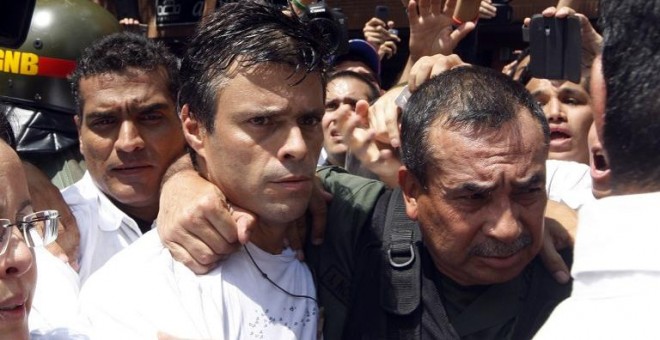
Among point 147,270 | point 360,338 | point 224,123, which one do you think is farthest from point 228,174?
point 360,338

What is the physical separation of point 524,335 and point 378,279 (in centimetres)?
39

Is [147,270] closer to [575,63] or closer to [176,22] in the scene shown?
[575,63]

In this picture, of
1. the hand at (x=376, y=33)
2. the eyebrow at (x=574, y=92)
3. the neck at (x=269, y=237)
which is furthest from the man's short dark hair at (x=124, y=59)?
the hand at (x=376, y=33)

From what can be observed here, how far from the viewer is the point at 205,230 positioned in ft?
7.89

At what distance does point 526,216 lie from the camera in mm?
2465

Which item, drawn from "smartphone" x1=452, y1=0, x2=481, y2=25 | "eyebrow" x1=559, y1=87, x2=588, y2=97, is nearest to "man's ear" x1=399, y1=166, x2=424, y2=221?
"smartphone" x1=452, y1=0, x2=481, y2=25

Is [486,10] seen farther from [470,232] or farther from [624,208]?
[624,208]

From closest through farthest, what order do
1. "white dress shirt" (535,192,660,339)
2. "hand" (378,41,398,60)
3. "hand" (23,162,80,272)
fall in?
"white dress shirt" (535,192,660,339), "hand" (23,162,80,272), "hand" (378,41,398,60)

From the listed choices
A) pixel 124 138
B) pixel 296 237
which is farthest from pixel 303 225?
pixel 124 138

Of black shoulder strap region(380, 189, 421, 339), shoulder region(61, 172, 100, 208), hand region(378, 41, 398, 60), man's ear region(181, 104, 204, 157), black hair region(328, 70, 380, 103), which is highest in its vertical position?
man's ear region(181, 104, 204, 157)

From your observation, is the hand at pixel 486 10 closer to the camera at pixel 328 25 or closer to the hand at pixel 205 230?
the camera at pixel 328 25

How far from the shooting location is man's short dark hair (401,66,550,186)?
→ 2520mm

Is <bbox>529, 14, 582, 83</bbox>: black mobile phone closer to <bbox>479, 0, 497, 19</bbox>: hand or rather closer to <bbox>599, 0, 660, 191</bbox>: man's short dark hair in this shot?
<bbox>479, 0, 497, 19</bbox>: hand

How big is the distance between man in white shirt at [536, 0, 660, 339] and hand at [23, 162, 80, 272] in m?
2.11
